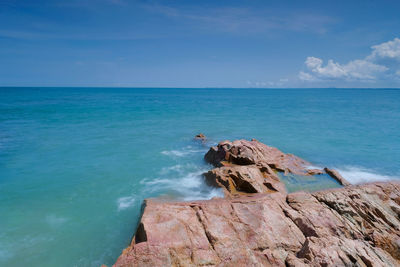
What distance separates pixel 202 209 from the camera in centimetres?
1027

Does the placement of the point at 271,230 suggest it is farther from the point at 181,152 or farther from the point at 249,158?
the point at 181,152

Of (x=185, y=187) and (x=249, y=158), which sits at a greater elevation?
(x=249, y=158)

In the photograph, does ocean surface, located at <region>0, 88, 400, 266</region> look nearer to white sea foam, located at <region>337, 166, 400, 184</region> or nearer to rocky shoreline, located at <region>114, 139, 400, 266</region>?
white sea foam, located at <region>337, 166, 400, 184</region>

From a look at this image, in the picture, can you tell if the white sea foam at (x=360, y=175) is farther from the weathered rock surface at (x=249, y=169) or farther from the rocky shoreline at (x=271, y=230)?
the rocky shoreline at (x=271, y=230)

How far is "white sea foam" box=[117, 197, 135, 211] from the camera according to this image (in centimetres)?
1419

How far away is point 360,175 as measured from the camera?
19.0 meters

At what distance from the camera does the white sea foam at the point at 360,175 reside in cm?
1800

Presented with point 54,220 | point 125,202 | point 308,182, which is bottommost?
point 54,220

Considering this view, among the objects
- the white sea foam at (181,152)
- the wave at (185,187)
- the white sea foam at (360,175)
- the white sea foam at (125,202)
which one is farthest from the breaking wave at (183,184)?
the white sea foam at (360,175)

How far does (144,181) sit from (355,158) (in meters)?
20.7

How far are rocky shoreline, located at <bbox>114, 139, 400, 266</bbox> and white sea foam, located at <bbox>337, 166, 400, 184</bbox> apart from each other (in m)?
3.69

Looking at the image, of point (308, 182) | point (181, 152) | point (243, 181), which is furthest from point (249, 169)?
point (181, 152)

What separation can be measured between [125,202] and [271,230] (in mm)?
9309

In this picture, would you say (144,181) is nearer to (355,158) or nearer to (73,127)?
(355,158)
